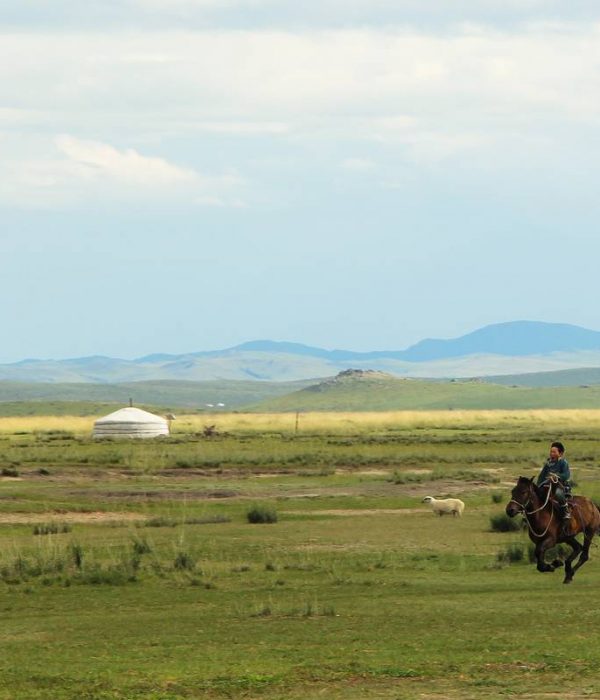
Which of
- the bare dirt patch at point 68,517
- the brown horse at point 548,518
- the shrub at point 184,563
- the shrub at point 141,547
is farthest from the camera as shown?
the bare dirt patch at point 68,517

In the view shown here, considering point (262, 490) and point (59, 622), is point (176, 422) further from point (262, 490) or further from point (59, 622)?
point (59, 622)

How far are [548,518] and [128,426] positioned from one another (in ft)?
206

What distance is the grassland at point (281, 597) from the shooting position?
14.5m

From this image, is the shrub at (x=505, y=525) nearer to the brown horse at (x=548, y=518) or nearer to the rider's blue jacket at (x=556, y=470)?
the brown horse at (x=548, y=518)

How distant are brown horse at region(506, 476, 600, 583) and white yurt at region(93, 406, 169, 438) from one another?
61066mm

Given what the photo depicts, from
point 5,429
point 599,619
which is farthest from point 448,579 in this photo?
point 5,429

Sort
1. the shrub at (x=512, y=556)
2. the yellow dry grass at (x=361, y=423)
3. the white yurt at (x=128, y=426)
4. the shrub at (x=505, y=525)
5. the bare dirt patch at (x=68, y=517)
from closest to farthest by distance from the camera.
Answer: the shrub at (x=512, y=556) < the shrub at (x=505, y=525) < the bare dirt patch at (x=68, y=517) < the white yurt at (x=128, y=426) < the yellow dry grass at (x=361, y=423)

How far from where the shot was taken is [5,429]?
108125 mm

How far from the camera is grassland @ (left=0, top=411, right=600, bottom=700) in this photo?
47.5 feet

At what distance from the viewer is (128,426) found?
272 feet

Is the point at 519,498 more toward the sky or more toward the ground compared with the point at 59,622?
more toward the sky

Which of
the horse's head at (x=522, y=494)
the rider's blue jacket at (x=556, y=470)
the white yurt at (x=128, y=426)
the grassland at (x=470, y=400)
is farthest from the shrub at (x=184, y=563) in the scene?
the grassland at (x=470, y=400)

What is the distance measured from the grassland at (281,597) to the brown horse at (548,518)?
43 cm

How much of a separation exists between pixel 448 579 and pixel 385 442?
54.9 metres
